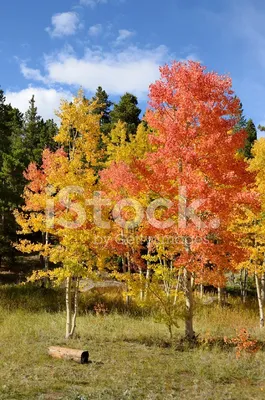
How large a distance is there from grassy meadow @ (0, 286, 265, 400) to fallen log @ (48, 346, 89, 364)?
0.18 meters

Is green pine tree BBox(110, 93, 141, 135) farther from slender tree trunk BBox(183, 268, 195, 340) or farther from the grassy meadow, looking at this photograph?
slender tree trunk BBox(183, 268, 195, 340)

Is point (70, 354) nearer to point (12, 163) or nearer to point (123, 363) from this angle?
point (123, 363)

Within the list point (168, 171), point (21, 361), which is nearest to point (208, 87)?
point (168, 171)

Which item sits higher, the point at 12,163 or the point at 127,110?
the point at 127,110

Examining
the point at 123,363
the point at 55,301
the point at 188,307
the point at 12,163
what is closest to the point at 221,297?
the point at 55,301

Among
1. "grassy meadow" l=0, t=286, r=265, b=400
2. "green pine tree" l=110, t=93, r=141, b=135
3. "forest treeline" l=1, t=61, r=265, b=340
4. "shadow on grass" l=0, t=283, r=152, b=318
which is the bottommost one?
"shadow on grass" l=0, t=283, r=152, b=318

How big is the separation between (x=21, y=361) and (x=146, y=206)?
816cm

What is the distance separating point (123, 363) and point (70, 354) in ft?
5.22

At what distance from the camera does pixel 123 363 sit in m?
10.8

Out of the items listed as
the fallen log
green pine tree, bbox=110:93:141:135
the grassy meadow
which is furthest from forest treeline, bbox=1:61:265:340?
green pine tree, bbox=110:93:141:135

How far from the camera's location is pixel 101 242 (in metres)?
14.4

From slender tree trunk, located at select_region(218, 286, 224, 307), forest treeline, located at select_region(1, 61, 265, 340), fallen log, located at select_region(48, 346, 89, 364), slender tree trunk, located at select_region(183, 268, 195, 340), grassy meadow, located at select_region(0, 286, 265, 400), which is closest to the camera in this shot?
grassy meadow, located at select_region(0, 286, 265, 400)

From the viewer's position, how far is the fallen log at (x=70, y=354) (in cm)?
1073

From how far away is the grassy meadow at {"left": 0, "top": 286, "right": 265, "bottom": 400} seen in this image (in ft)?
27.3
